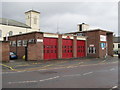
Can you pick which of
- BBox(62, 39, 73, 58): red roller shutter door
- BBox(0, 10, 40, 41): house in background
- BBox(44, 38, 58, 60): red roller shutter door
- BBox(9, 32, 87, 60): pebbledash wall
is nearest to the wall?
BBox(9, 32, 87, 60): pebbledash wall

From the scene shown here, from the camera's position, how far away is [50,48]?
76.9 feet

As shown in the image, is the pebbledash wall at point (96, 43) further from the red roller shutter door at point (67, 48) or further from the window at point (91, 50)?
the red roller shutter door at point (67, 48)

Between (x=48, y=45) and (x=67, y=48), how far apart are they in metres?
4.75

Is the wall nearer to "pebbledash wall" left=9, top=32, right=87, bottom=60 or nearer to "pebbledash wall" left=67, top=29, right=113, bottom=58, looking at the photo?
"pebbledash wall" left=9, top=32, right=87, bottom=60

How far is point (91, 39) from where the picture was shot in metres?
30.2

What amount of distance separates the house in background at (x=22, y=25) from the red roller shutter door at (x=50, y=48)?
33.0 m

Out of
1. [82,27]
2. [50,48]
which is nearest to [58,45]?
[50,48]

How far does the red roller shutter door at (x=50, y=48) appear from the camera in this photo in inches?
894

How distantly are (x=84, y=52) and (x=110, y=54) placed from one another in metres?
8.72

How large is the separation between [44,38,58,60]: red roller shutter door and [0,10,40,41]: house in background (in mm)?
33011

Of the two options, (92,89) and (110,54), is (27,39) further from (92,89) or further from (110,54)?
(110,54)

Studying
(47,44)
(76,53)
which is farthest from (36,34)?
(76,53)

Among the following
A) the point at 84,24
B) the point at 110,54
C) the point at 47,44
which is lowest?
the point at 110,54

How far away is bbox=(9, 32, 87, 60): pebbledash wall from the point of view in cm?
2136
